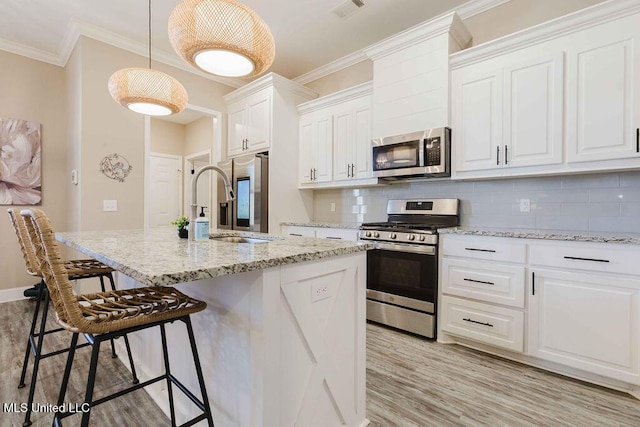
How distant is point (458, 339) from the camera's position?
2578 mm

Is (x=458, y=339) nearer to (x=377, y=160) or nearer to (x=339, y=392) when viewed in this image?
(x=339, y=392)

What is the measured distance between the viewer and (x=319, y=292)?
4.37 feet

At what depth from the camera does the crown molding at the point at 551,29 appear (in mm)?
2037

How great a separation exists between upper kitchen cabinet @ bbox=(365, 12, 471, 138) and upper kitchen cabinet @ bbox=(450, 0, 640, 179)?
0.12m

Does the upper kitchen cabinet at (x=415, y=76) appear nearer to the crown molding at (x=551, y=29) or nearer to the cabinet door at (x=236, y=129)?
the crown molding at (x=551, y=29)

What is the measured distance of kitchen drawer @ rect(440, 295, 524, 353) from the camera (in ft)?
7.38

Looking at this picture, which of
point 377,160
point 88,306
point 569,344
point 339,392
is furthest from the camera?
→ point 377,160

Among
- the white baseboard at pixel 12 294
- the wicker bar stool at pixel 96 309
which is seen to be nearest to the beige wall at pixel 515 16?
the wicker bar stool at pixel 96 309

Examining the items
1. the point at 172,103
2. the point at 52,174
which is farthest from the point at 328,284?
the point at 52,174

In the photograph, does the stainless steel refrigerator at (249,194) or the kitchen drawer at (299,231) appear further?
the stainless steel refrigerator at (249,194)

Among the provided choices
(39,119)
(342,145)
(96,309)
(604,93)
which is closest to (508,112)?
(604,93)

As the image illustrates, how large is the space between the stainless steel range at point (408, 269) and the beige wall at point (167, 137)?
15.3 feet

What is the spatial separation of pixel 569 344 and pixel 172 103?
9.96ft

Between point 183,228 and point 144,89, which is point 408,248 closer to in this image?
point 183,228
